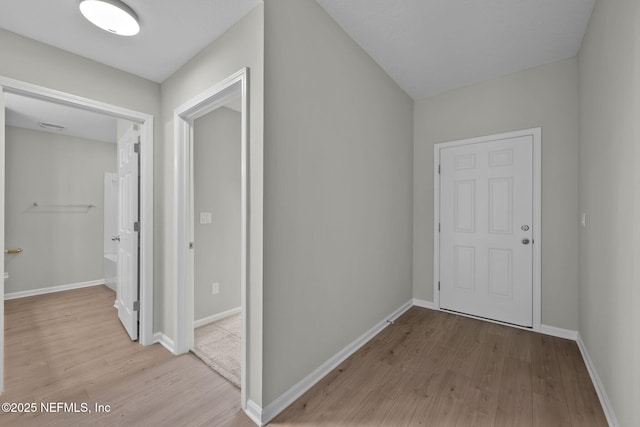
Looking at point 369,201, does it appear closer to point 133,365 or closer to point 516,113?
point 516,113

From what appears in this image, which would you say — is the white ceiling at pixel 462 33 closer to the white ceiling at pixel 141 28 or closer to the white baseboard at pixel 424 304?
the white ceiling at pixel 141 28

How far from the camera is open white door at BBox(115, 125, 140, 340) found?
8.20 ft

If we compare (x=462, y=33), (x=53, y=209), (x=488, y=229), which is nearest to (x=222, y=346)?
(x=488, y=229)

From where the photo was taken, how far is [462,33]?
A: 2256mm

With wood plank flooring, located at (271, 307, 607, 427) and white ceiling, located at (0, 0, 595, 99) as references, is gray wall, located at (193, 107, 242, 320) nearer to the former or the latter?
white ceiling, located at (0, 0, 595, 99)

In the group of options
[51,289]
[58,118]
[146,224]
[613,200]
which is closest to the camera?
[613,200]

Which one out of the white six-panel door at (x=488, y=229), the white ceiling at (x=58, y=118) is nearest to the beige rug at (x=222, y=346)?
the white six-panel door at (x=488, y=229)

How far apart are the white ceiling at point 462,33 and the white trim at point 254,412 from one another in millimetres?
2667

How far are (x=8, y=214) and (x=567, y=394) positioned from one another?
640cm

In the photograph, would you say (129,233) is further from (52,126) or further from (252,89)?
(52,126)

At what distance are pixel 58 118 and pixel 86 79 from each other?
2117mm

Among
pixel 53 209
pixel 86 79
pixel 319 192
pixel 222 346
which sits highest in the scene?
pixel 86 79

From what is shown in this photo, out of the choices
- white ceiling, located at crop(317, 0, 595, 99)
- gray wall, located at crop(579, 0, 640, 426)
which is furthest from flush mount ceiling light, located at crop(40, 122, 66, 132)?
gray wall, located at crop(579, 0, 640, 426)

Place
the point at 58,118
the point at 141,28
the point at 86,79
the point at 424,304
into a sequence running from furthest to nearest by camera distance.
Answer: the point at 58,118
the point at 424,304
the point at 86,79
the point at 141,28
